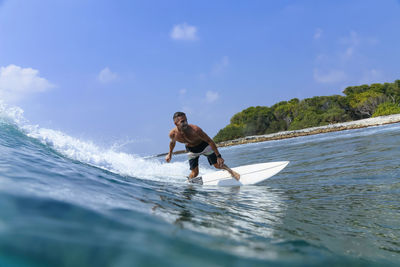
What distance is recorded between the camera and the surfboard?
240 inches

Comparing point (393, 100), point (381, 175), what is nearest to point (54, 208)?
point (381, 175)

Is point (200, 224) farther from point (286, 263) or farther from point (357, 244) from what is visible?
point (357, 244)

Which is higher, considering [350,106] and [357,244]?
[350,106]

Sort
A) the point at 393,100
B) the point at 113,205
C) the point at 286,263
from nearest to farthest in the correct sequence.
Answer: the point at 286,263, the point at 113,205, the point at 393,100

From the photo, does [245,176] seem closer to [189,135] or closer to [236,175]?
[236,175]

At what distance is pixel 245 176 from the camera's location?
620cm

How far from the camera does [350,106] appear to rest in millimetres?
62219

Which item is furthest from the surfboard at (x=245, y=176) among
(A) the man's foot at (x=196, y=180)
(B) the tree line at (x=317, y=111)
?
(B) the tree line at (x=317, y=111)

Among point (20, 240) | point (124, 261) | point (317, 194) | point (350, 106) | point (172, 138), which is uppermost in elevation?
point (350, 106)

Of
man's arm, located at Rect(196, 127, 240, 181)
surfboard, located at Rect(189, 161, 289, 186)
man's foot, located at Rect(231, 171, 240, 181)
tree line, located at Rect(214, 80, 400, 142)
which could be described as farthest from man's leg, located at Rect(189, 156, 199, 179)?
tree line, located at Rect(214, 80, 400, 142)

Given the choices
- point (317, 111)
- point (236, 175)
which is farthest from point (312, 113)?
point (236, 175)

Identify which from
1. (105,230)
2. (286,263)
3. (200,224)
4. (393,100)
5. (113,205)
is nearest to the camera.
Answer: (286,263)

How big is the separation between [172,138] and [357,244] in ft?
15.9

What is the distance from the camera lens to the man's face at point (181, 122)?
18.3ft
